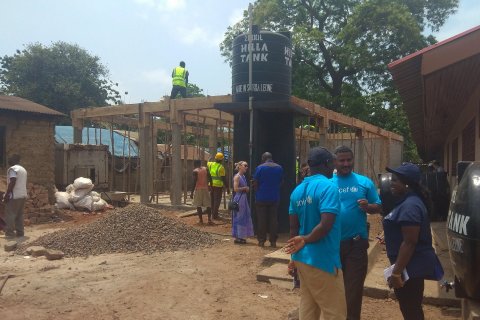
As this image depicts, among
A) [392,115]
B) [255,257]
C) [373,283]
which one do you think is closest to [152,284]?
[255,257]

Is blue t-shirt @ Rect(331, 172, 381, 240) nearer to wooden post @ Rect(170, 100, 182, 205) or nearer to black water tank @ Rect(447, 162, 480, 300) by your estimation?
black water tank @ Rect(447, 162, 480, 300)

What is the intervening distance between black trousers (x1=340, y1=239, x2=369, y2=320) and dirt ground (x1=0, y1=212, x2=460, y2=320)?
1.07m

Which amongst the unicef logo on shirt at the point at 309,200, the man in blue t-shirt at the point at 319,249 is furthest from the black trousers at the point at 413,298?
the unicef logo on shirt at the point at 309,200

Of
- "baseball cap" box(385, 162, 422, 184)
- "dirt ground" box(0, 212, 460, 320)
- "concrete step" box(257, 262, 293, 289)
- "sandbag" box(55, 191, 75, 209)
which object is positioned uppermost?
"baseball cap" box(385, 162, 422, 184)

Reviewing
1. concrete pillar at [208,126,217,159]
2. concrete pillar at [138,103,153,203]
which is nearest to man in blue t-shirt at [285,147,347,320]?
concrete pillar at [138,103,153,203]

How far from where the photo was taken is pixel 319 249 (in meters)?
3.45

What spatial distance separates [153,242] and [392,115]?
19075 millimetres

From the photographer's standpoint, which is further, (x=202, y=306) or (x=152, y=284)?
(x=152, y=284)

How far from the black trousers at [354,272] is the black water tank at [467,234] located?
2.43 feet

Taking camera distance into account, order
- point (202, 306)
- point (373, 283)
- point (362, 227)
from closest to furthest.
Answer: point (362, 227)
point (202, 306)
point (373, 283)

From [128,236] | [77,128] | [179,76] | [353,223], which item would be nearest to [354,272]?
[353,223]

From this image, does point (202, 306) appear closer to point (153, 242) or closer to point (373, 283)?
point (373, 283)

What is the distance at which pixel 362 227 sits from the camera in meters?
4.17

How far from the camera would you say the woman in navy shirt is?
10.8 ft
